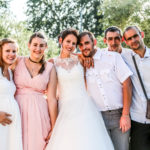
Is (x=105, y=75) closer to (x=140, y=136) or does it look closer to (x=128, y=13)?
(x=140, y=136)

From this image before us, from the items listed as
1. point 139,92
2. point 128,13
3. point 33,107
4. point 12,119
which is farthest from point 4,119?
point 128,13

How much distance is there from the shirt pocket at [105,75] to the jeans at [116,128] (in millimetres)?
506

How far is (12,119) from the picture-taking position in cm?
366

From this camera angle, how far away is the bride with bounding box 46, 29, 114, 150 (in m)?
3.61

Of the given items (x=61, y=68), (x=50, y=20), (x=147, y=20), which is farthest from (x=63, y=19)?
(x=61, y=68)

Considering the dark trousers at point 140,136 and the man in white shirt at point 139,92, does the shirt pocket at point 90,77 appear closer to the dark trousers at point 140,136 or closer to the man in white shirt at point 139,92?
the man in white shirt at point 139,92

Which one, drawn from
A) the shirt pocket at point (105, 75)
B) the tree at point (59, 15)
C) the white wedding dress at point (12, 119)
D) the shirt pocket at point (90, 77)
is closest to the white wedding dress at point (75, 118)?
the shirt pocket at point (90, 77)

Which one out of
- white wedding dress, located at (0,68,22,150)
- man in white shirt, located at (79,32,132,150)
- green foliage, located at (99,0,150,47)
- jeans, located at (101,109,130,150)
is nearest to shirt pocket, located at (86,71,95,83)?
man in white shirt, located at (79,32,132,150)

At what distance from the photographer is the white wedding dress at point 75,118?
361 cm

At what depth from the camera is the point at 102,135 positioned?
3.71m

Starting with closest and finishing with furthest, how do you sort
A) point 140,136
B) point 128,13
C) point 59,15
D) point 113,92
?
point 113,92 → point 140,136 → point 128,13 → point 59,15

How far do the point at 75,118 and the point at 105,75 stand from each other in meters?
0.82

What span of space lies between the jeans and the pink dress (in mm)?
953

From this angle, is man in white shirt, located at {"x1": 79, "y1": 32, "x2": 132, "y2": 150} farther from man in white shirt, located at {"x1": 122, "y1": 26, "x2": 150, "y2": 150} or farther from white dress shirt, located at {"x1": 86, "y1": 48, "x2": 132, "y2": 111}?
man in white shirt, located at {"x1": 122, "y1": 26, "x2": 150, "y2": 150}
